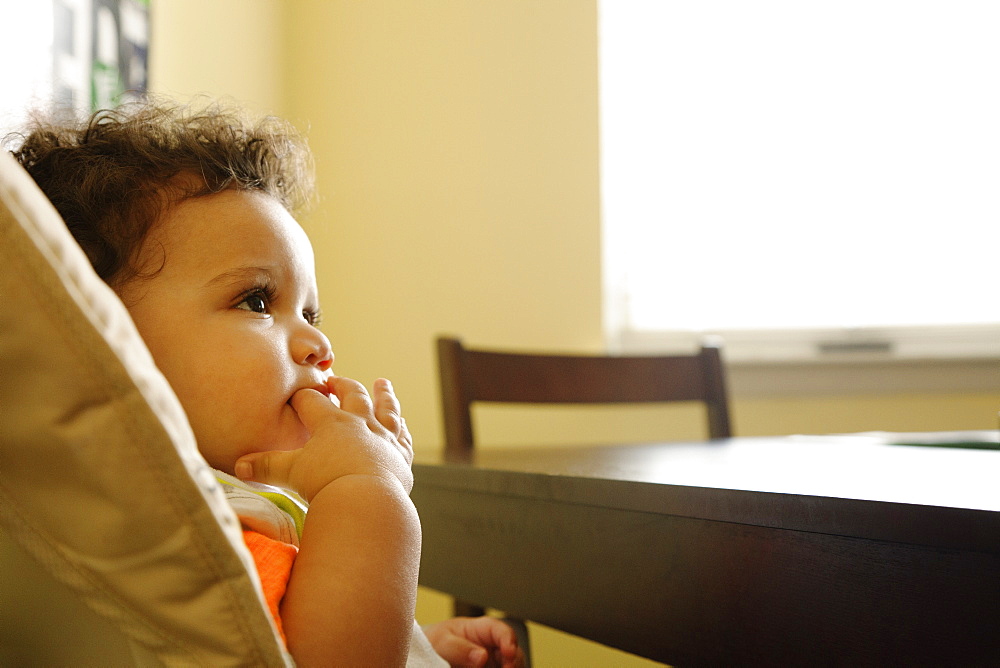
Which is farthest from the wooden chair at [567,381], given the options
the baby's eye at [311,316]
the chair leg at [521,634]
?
the baby's eye at [311,316]

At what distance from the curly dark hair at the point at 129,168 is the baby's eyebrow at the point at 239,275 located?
0.06 m

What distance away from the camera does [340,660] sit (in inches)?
14.6

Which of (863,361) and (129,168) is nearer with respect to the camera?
(129,168)

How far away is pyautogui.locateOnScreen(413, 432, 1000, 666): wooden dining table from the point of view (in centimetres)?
43

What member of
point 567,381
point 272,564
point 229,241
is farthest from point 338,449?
point 567,381

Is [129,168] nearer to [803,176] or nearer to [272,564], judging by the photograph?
[272,564]

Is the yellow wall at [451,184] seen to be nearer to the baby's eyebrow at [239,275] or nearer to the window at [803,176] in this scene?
the window at [803,176]

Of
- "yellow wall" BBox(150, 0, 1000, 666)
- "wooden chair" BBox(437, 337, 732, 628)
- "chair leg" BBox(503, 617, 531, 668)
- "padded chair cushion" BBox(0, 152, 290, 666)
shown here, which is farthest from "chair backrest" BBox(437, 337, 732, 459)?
"padded chair cushion" BBox(0, 152, 290, 666)

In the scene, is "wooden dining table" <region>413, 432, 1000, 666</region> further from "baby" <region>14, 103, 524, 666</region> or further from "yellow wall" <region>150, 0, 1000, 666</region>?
A: "yellow wall" <region>150, 0, 1000, 666</region>

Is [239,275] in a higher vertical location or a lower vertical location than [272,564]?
higher

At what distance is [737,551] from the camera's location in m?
0.52

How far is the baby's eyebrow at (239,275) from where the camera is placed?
1.77 ft

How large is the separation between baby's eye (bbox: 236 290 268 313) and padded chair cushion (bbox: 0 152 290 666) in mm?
270

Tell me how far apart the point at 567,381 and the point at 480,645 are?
0.72 meters
